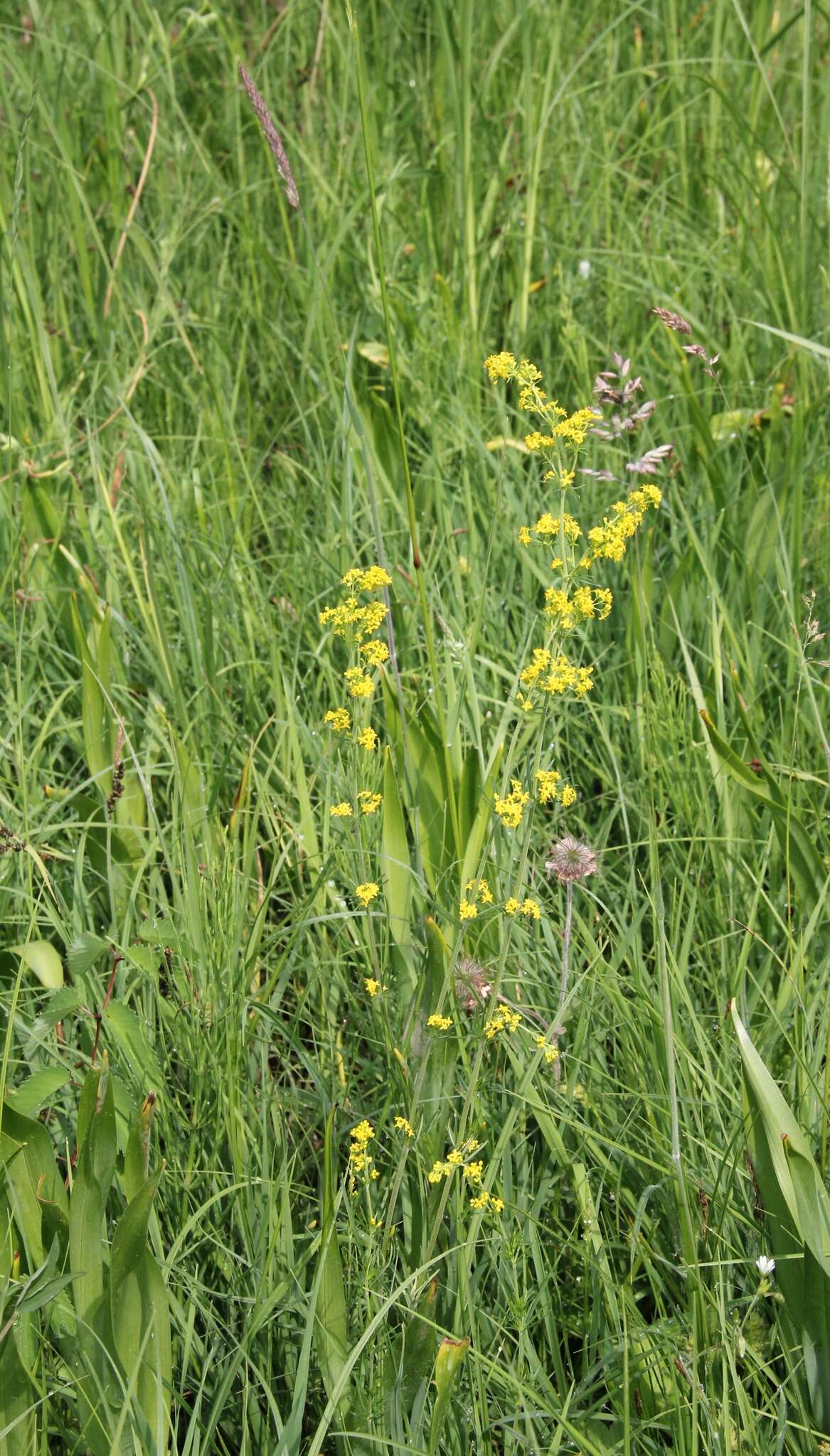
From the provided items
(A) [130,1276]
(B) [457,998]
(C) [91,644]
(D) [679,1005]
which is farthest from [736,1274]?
(C) [91,644]

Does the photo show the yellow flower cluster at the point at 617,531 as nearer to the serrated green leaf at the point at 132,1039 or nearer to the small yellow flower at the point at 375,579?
the small yellow flower at the point at 375,579

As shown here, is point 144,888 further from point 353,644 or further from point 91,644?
point 353,644

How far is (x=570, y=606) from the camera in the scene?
1.15 metres

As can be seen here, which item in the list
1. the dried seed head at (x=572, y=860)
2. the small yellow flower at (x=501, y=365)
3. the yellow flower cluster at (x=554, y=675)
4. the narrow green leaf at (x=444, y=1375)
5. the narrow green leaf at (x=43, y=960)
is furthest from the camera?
the narrow green leaf at (x=43, y=960)

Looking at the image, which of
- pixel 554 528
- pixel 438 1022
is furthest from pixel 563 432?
pixel 438 1022

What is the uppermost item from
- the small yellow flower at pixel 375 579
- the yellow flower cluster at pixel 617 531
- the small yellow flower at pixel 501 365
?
the small yellow flower at pixel 501 365

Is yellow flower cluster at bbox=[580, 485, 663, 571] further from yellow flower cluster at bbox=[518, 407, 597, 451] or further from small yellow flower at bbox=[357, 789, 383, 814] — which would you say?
small yellow flower at bbox=[357, 789, 383, 814]

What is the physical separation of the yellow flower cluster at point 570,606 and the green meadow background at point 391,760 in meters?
0.22

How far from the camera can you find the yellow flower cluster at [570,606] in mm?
1125

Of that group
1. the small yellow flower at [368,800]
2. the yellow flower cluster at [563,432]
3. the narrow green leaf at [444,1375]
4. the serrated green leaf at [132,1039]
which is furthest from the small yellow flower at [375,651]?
the narrow green leaf at [444,1375]

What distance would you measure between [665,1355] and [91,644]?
4.30 ft

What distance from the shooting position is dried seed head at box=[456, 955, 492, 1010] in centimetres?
127

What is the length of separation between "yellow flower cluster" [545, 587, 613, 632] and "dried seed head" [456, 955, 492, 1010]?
36 cm

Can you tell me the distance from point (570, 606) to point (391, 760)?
0.33 meters
